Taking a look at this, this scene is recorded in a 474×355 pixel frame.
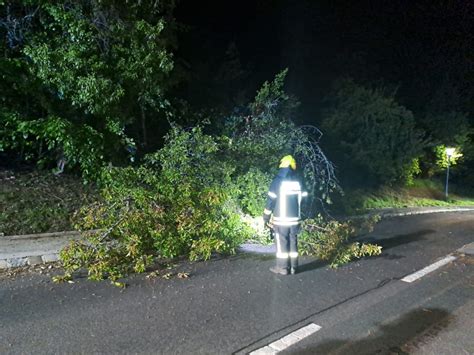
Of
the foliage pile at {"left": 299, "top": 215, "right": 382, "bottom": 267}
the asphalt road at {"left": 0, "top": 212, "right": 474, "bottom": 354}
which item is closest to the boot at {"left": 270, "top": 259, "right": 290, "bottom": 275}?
the asphalt road at {"left": 0, "top": 212, "right": 474, "bottom": 354}

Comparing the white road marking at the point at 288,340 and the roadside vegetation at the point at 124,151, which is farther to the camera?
the roadside vegetation at the point at 124,151

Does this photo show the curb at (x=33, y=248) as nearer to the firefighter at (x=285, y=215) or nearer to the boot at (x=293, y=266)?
the firefighter at (x=285, y=215)

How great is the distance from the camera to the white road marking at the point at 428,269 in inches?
272

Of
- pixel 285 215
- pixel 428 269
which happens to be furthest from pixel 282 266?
→ pixel 428 269

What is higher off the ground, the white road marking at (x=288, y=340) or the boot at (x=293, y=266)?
the boot at (x=293, y=266)

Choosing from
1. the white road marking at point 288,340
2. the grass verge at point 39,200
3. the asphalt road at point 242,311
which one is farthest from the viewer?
the grass verge at point 39,200

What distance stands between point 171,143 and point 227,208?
2.07 m

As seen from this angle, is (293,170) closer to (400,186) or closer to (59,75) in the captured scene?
(59,75)

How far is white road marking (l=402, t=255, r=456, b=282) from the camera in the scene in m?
6.91

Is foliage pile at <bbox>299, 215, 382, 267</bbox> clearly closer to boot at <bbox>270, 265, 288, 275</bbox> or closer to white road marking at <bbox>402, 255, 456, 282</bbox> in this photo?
white road marking at <bbox>402, 255, 456, 282</bbox>

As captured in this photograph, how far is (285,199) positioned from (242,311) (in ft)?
6.90

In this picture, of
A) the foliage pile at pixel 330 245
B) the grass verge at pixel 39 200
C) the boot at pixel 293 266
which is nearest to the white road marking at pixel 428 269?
the foliage pile at pixel 330 245

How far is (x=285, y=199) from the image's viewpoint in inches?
266

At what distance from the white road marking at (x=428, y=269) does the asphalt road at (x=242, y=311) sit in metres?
0.13
